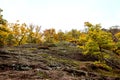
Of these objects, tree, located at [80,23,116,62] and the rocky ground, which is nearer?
the rocky ground

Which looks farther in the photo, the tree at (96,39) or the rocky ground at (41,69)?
the tree at (96,39)

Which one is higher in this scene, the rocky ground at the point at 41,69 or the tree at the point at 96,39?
the tree at the point at 96,39

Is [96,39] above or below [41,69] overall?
above

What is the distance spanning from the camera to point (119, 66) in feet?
115

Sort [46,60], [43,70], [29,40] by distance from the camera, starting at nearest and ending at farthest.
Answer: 1. [43,70]
2. [46,60]
3. [29,40]

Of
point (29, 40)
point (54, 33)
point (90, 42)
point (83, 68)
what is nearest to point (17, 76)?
point (83, 68)

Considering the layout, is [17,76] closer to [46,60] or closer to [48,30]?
[46,60]

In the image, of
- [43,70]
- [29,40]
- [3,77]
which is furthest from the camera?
[29,40]

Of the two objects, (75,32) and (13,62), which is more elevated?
(75,32)

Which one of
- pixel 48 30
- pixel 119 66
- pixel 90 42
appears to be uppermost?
pixel 48 30

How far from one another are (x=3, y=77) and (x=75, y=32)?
209 feet

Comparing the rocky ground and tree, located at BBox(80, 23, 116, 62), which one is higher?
tree, located at BBox(80, 23, 116, 62)

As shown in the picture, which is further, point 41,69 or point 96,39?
point 96,39

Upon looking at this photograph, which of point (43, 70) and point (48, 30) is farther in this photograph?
point (48, 30)
